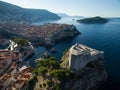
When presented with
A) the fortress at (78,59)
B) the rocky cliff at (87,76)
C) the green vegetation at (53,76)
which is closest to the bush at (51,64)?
the green vegetation at (53,76)

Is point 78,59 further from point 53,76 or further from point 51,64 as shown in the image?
point 53,76

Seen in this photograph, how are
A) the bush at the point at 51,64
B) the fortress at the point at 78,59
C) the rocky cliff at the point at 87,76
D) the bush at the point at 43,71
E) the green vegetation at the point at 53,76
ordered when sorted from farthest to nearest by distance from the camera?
1. the bush at the point at 51,64
2. the fortress at the point at 78,59
3. the bush at the point at 43,71
4. the rocky cliff at the point at 87,76
5. the green vegetation at the point at 53,76

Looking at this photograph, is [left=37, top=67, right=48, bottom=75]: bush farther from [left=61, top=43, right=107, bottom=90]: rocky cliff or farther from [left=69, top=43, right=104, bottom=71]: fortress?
[left=69, top=43, right=104, bottom=71]: fortress

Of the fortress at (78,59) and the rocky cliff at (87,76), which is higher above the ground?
the fortress at (78,59)

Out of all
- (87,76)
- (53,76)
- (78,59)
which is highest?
(78,59)

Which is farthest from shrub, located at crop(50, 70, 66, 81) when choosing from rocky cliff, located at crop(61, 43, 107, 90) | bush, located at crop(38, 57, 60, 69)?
bush, located at crop(38, 57, 60, 69)

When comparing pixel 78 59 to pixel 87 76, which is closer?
pixel 78 59

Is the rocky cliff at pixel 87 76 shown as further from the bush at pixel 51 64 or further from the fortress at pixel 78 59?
the bush at pixel 51 64

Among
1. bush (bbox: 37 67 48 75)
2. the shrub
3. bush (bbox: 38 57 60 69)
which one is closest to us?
the shrub

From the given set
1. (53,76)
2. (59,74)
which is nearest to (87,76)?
(59,74)

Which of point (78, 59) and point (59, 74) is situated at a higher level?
point (78, 59)

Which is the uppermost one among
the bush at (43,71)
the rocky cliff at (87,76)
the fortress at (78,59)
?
the fortress at (78,59)
